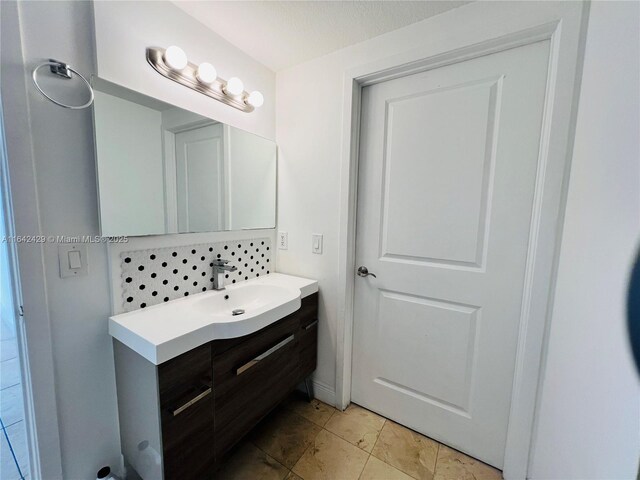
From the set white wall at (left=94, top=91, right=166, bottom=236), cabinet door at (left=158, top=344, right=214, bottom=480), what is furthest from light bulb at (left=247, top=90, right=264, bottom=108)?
cabinet door at (left=158, top=344, right=214, bottom=480)

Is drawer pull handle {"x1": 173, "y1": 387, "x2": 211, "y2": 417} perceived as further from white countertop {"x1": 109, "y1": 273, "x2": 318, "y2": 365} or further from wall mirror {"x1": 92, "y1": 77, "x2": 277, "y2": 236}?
wall mirror {"x1": 92, "y1": 77, "x2": 277, "y2": 236}

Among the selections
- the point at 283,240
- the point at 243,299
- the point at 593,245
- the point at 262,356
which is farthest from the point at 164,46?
the point at 593,245

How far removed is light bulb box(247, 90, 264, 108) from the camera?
1.47 m

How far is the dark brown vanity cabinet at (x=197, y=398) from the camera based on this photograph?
89 centimetres

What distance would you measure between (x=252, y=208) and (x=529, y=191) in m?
1.46

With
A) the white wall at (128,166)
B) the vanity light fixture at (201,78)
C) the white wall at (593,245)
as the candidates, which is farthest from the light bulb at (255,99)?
the white wall at (128,166)

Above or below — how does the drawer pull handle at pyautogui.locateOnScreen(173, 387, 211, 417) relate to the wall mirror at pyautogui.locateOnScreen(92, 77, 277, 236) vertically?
below

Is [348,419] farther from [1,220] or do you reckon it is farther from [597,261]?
[1,220]

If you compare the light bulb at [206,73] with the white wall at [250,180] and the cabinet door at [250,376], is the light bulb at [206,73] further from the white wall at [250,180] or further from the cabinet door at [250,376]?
the cabinet door at [250,376]

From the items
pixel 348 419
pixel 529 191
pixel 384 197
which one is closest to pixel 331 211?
pixel 384 197

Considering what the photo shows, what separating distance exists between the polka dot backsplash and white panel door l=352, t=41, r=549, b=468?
2.42ft

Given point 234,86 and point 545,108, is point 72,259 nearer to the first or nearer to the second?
point 234,86

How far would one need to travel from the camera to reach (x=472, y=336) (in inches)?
50.2

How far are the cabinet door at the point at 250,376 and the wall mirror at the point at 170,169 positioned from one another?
0.64 meters
